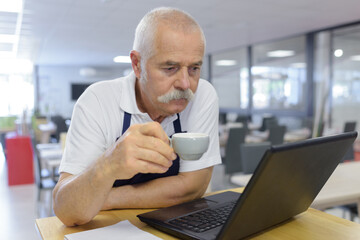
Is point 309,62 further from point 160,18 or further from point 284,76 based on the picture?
point 160,18

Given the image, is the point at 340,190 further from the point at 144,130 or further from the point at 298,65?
the point at 298,65

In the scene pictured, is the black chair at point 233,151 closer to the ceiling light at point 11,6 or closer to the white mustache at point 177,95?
the white mustache at point 177,95

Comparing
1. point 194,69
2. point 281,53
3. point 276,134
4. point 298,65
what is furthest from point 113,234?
point 281,53

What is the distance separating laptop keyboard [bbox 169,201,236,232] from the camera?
81 centimetres

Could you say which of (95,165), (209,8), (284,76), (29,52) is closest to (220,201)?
(95,165)

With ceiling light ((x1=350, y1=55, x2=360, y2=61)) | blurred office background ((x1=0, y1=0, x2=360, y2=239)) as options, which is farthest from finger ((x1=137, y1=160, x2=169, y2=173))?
ceiling light ((x1=350, y1=55, x2=360, y2=61))

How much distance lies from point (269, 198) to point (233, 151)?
9.99 ft

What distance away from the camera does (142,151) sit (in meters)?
0.79

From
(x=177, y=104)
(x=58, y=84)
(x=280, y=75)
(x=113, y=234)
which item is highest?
(x=58, y=84)

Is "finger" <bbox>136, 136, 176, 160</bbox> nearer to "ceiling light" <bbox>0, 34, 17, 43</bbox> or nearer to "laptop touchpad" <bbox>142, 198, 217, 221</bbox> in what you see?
"laptop touchpad" <bbox>142, 198, 217, 221</bbox>

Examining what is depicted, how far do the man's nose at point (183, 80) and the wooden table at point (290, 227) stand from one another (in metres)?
0.43

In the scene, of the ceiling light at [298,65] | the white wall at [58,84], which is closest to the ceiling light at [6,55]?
the white wall at [58,84]

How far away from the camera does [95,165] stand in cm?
85

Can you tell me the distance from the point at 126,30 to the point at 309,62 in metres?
4.02
